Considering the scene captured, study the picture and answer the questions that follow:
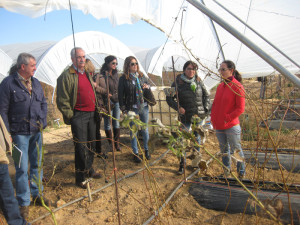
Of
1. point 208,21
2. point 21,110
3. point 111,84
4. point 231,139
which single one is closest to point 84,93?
point 21,110

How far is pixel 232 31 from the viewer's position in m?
0.90

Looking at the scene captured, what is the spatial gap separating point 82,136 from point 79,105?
16.3 inches

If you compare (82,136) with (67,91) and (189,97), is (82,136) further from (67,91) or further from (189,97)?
(189,97)

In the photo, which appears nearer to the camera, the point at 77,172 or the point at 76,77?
the point at 76,77

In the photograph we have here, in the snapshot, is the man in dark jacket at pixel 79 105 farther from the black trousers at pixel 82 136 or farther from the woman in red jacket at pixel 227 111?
the woman in red jacket at pixel 227 111

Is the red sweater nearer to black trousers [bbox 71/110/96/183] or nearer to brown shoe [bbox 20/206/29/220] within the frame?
black trousers [bbox 71/110/96/183]

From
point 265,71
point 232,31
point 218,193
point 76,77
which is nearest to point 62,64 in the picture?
point 76,77

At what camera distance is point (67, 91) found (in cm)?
269

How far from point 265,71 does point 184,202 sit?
5791 mm

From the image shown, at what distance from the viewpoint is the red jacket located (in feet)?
8.54

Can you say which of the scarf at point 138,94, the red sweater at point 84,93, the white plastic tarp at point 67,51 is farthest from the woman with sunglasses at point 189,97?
the white plastic tarp at point 67,51

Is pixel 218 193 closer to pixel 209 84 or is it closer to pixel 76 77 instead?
pixel 76 77

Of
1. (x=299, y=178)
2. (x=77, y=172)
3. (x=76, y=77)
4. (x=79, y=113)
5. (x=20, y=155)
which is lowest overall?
(x=299, y=178)

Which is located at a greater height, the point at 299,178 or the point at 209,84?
the point at 209,84
